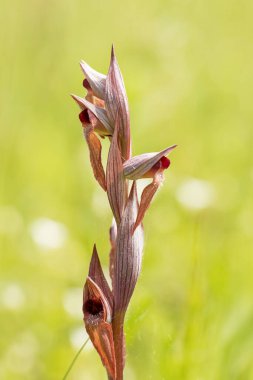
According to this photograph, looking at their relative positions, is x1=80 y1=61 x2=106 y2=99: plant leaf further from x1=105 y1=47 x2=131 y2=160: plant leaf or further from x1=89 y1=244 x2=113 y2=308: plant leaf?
x1=89 y1=244 x2=113 y2=308: plant leaf

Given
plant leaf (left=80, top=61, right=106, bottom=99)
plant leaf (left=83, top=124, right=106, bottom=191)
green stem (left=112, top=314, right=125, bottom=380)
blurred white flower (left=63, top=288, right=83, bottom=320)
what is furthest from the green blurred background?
plant leaf (left=80, top=61, right=106, bottom=99)

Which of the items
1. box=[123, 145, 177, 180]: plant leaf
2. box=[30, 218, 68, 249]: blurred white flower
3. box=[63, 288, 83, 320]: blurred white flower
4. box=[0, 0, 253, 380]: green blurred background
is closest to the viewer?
box=[123, 145, 177, 180]: plant leaf

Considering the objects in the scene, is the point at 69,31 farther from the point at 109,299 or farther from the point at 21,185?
the point at 109,299

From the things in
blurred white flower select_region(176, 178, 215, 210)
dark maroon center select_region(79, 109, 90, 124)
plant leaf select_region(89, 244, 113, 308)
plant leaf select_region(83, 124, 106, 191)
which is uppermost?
dark maroon center select_region(79, 109, 90, 124)

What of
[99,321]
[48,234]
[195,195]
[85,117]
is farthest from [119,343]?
[195,195]

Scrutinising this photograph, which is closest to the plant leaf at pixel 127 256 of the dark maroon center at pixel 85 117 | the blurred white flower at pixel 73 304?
the dark maroon center at pixel 85 117
